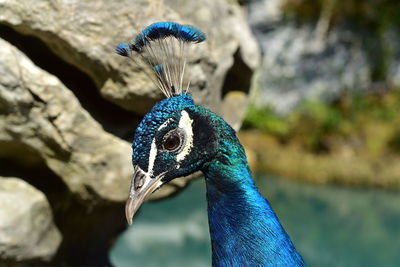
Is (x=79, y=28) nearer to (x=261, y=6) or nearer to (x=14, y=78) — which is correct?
(x=14, y=78)

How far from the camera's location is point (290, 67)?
7.30 meters

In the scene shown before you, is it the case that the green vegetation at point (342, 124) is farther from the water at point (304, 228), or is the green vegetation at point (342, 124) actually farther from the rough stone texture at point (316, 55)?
the water at point (304, 228)

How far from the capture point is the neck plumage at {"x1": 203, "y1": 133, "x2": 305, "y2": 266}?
111cm

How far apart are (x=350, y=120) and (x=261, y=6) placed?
2.36 metres

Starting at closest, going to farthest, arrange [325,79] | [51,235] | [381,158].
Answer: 1. [51,235]
2. [381,158]
3. [325,79]

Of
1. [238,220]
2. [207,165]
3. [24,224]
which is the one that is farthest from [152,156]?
[24,224]

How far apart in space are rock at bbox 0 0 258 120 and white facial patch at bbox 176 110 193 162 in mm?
638

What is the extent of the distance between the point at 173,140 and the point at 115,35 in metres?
0.70

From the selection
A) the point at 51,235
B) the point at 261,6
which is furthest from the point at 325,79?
the point at 51,235

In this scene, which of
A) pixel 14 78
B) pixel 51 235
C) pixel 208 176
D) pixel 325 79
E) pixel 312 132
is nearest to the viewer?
pixel 208 176

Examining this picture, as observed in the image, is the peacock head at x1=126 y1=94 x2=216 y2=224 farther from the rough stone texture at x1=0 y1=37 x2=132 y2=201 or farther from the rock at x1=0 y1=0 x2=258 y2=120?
the rough stone texture at x1=0 y1=37 x2=132 y2=201

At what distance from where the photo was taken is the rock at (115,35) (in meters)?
1.54

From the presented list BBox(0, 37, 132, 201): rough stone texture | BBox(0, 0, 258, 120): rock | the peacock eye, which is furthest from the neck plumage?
BBox(0, 37, 132, 201): rough stone texture

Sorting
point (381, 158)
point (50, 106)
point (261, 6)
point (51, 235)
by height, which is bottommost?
point (51, 235)
